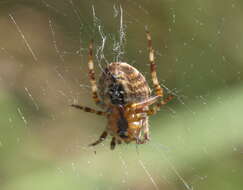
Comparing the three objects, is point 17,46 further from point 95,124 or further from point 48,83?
point 95,124

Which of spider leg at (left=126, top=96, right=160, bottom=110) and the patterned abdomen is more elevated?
the patterned abdomen

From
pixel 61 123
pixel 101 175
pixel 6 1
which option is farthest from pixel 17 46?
pixel 101 175

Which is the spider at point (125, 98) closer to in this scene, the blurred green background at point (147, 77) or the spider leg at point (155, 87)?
the spider leg at point (155, 87)

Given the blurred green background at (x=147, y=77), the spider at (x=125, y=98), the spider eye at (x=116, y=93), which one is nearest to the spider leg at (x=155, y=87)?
the spider at (x=125, y=98)

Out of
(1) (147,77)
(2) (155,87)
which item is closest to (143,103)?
(2) (155,87)

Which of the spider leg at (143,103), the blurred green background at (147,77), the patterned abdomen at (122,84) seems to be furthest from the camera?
the blurred green background at (147,77)

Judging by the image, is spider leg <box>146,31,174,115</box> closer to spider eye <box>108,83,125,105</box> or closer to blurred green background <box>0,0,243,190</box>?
spider eye <box>108,83,125,105</box>

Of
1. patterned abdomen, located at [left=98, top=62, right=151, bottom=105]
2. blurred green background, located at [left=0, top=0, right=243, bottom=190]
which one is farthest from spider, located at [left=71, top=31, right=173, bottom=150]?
blurred green background, located at [left=0, top=0, right=243, bottom=190]
